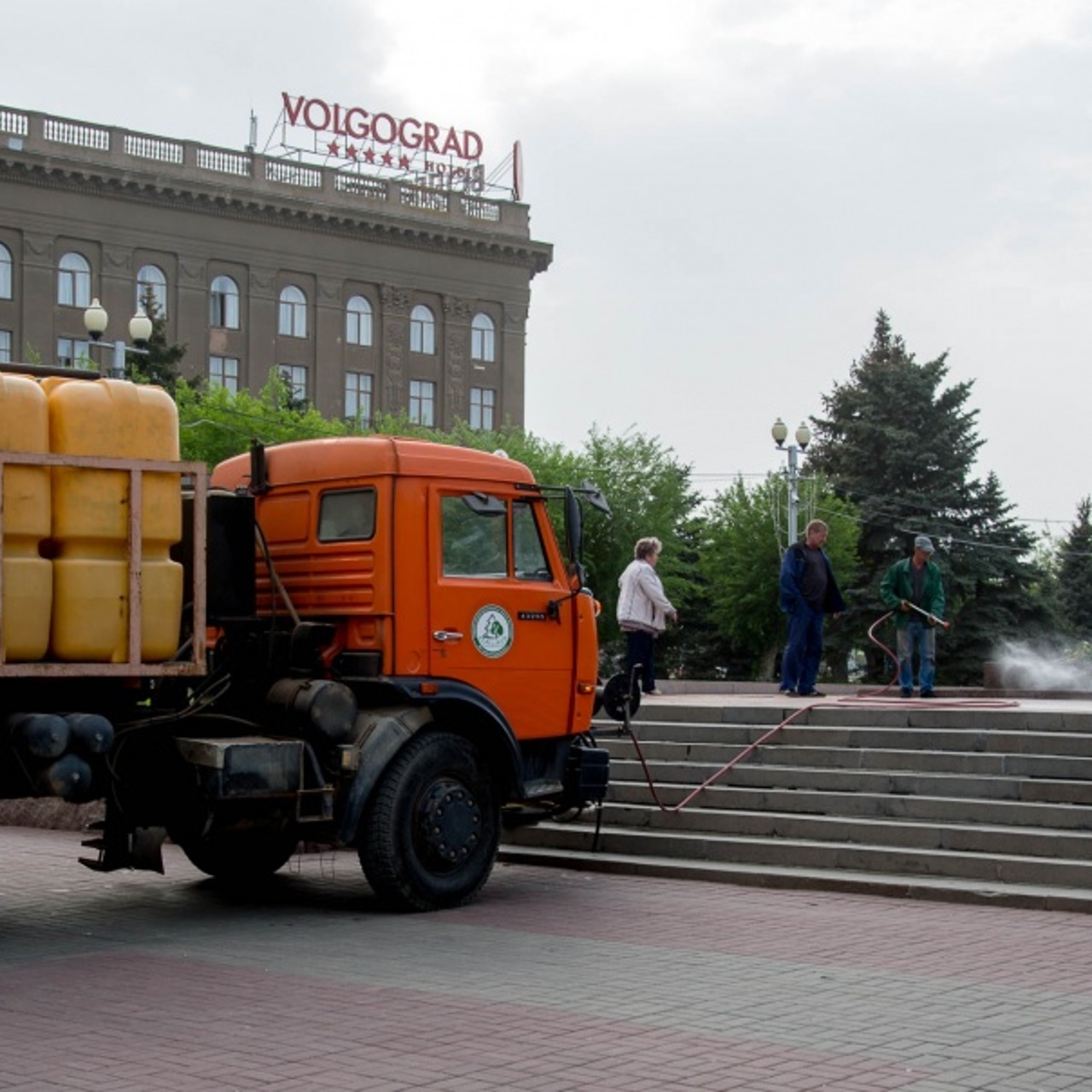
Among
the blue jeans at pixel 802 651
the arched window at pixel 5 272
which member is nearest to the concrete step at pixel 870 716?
Result: the blue jeans at pixel 802 651

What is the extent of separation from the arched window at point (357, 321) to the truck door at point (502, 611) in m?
67.3

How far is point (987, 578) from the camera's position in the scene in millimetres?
54562

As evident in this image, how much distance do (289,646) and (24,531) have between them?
2349mm

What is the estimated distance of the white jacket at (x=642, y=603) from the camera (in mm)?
18730

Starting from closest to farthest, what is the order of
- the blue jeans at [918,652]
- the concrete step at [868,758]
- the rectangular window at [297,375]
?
the concrete step at [868,758] → the blue jeans at [918,652] → the rectangular window at [297,375]

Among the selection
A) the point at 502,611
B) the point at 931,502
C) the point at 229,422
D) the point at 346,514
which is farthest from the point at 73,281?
the point at 502,611

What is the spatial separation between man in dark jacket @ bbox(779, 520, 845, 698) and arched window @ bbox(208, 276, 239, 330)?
194ft

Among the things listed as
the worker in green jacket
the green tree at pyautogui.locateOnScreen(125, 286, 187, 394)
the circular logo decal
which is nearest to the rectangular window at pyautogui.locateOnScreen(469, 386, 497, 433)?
the green tree at pyautogui.locateOnScreen(125, 286, 187, 394)

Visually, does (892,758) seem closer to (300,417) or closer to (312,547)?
(312,547)

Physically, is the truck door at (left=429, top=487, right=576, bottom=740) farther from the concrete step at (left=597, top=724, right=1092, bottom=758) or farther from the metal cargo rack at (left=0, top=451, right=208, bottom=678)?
the concrete step at (left=597, top=724, right=1092, bottom=758)

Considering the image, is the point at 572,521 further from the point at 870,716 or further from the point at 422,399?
the point at 422,399

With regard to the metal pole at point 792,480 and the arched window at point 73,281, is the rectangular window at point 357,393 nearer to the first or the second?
the arched window at point 73,281

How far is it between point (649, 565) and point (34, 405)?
9.78m

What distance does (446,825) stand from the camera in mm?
12055
